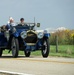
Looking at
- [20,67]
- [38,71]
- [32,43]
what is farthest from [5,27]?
[38,71]

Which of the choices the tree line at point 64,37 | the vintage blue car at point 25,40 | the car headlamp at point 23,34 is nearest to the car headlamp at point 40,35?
the vintage blue car at point 25,40

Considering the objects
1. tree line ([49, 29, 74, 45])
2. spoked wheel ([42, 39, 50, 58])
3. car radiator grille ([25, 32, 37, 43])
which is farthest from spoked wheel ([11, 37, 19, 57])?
tree line ([49, 29, 74, 45])

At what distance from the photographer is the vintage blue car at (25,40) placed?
20.1 meters

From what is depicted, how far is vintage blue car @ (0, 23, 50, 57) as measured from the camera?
65.9ft

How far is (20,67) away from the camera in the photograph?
14.4 metres

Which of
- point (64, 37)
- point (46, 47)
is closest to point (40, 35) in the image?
point (46, 47)

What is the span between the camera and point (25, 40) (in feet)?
67.6

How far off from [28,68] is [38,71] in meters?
1.08

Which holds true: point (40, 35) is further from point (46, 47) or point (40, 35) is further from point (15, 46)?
point (15, 46)

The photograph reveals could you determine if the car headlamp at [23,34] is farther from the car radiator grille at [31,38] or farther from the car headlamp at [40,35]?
the car headlamp at [40,35]

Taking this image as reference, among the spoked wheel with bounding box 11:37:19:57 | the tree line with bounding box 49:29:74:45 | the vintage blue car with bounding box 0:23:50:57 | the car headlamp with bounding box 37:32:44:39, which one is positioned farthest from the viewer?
the tree line with bounding box 49:29:74:45

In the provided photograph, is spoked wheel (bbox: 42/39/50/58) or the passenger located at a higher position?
the passenger

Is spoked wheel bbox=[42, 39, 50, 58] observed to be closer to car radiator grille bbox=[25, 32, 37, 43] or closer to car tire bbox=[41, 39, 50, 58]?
car tire bbox=[41, 39, 50, 58]

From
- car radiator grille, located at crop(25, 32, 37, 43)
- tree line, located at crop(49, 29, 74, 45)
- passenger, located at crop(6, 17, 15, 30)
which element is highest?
passenger, located at crop(6, 17, 15, 30)
